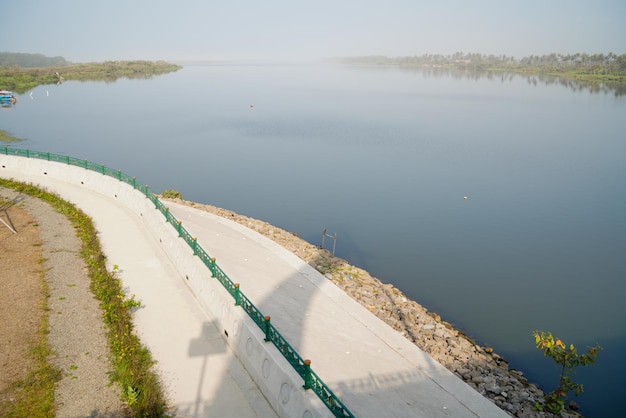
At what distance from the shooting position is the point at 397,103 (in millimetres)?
103812

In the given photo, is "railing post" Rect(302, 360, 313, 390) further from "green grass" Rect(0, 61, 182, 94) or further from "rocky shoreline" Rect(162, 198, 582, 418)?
"green grass" Rect(0, 61, 182, 94)

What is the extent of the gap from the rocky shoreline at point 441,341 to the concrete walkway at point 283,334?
2.89ft

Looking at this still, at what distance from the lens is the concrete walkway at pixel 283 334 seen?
38.4 ft

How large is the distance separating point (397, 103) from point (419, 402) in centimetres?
9799

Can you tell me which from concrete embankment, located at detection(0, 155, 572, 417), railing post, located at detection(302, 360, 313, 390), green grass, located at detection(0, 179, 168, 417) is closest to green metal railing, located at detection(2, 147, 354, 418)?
railing post, located at detection(302, 360, 313, 390)

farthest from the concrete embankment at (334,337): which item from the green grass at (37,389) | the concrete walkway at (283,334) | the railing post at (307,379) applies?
the green grass at (37,389)

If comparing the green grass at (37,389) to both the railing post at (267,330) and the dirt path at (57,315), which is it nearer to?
the dirt path at (57,315)

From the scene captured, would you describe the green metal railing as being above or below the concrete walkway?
above

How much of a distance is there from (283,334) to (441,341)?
609 cm

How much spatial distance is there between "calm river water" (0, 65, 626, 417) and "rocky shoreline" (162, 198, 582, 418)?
245 cm

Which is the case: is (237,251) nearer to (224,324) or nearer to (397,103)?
(224,324)

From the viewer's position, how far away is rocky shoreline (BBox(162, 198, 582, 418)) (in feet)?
44.9

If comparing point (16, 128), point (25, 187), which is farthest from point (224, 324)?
point (16, 128)

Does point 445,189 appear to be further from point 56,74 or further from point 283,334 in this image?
point 56,74
